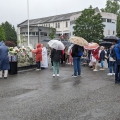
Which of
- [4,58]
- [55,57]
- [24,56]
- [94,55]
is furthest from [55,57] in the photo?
[94,55]

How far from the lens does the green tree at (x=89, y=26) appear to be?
58125 mm

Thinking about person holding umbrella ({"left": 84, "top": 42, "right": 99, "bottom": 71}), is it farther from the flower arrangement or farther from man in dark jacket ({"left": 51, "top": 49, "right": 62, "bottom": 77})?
man in dark jacket ({"left": 51, "top": 49, "right": 62, "bottom": 77})

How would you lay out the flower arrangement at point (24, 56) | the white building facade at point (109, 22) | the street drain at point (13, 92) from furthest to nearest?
the white building facade at point (109, 22) → the flower arrangement at point (24, 56) → the street drain at point (13, 92)

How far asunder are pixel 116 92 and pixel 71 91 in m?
1.43

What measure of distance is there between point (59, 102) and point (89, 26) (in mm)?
53017

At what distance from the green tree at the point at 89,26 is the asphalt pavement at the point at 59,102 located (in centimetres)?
4873

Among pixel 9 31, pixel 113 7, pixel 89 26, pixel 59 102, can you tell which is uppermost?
pixel 113 7

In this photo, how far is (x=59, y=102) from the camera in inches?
280

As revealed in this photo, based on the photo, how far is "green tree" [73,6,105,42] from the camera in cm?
5812

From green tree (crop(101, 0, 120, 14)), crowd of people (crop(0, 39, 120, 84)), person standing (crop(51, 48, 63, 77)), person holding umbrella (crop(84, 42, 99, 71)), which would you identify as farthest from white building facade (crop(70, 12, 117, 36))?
person standing (crop(51, 48, 63, 77))

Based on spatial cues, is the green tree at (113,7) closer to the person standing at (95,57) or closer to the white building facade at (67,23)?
the white building facade at (67,23)

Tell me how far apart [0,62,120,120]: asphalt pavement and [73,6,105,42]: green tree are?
48727 mm

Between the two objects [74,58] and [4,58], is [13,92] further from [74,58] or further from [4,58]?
[74,58]

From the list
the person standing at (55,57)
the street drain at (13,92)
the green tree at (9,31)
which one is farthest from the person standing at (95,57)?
the green tree at (9,31)
